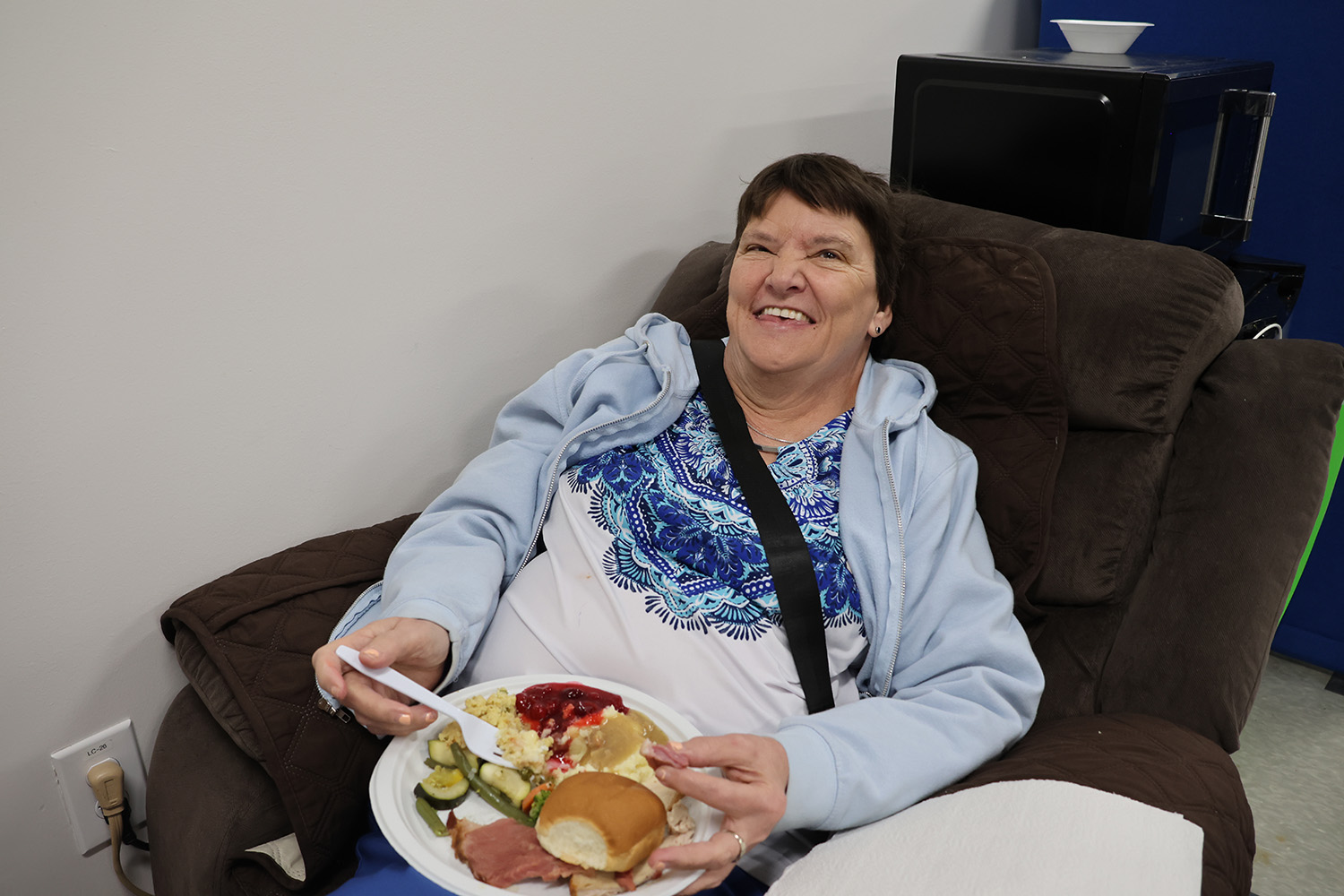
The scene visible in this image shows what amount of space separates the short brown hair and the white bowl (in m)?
0.66

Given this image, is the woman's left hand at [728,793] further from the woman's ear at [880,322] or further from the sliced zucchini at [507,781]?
the woman's ear at [880,322]

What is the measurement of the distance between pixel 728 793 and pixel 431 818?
0.31m

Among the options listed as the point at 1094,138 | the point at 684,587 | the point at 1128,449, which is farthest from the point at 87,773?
the point at 1094,138

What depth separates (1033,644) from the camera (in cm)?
142

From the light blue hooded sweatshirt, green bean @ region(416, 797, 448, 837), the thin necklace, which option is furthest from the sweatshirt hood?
green bean @ region(416, 797, 448, 837)

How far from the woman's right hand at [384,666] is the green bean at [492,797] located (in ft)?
0.21

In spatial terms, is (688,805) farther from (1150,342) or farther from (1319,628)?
(1319,628)

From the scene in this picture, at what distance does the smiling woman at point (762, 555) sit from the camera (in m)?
1.11

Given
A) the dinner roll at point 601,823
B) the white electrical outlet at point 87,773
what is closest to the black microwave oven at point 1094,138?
the dinner roll at point 601,823

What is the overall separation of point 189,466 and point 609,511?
597 millimetres

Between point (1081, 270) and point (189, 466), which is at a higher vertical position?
point (1081, 270)

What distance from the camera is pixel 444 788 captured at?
1.03m

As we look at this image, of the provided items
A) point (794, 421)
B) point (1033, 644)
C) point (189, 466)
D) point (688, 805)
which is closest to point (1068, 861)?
point (688, 805)

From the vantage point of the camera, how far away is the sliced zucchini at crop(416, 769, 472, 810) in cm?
102
